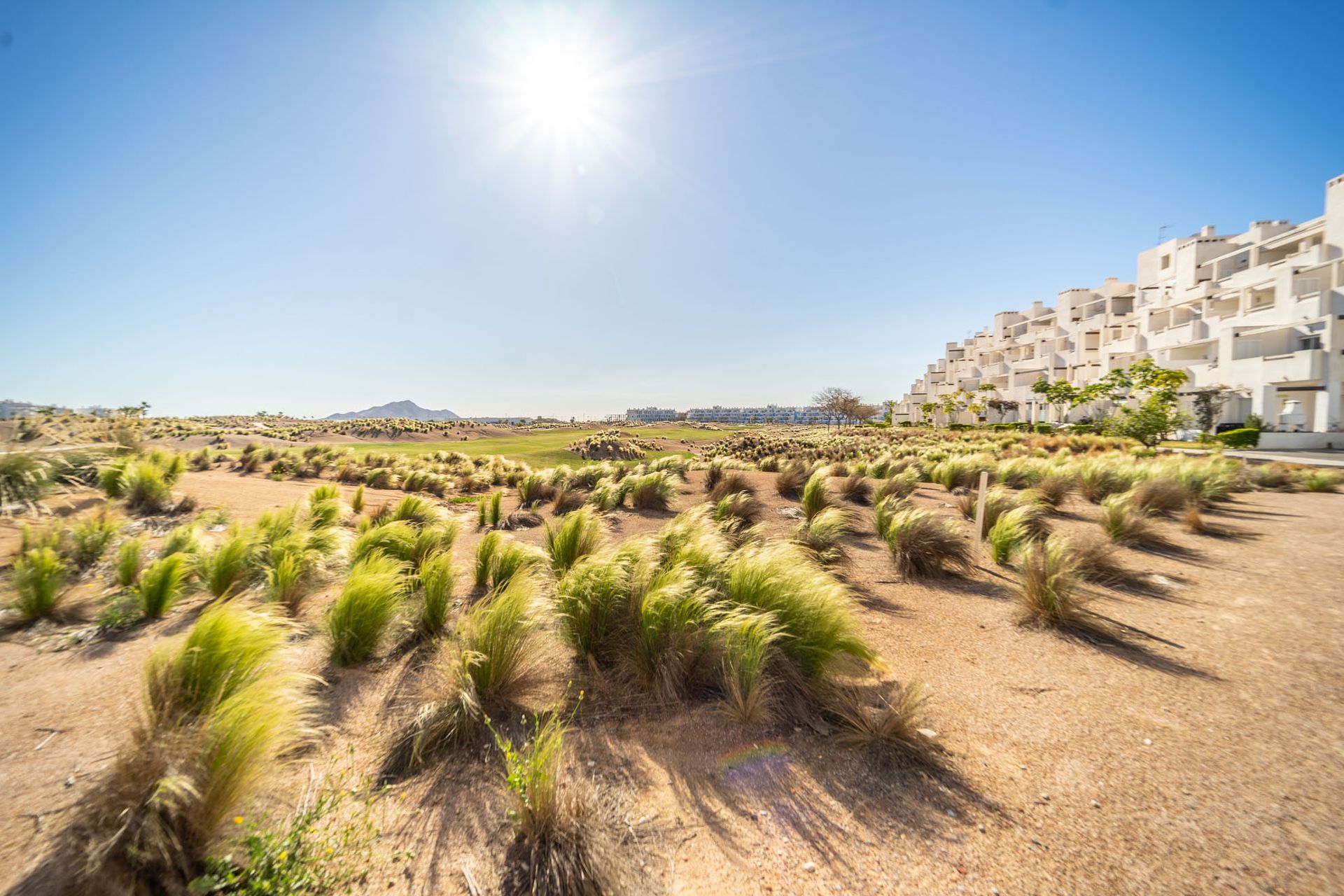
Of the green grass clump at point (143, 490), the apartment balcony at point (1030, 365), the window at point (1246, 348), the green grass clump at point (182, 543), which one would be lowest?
the green grass clump at point (182, 543)

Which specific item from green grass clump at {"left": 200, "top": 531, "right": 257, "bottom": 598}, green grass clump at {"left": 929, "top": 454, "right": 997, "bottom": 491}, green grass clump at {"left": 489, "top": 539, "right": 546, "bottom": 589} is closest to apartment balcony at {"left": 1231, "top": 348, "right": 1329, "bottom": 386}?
green grass clump at {"left": 929, "top": 454, "right": 997, "bottom": 491}

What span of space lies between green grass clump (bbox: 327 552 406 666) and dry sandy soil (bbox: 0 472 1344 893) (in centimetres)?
17

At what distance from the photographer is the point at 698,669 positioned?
3354 mm

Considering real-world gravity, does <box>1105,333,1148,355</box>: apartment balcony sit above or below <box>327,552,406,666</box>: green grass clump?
above

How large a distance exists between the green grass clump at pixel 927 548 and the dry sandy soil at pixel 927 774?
5.62ft

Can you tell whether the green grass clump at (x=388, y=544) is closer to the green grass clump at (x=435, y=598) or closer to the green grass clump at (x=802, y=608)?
the green grass clump at (x=435, y=598)

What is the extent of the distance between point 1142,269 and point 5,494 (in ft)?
269

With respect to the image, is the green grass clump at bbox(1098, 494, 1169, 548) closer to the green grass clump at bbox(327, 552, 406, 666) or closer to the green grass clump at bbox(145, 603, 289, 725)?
the green grass clump at bbox(327, 552, 406, 666)

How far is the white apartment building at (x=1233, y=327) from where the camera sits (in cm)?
2988

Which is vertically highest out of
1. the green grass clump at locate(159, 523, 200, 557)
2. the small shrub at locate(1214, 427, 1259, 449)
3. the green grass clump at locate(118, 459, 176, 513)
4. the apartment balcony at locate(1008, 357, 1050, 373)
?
the apartment balcony at locate(1008, 357, 1050, 373)

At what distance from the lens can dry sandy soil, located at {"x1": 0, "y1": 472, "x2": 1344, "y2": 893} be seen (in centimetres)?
194

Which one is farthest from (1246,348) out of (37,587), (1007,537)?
(37,587)

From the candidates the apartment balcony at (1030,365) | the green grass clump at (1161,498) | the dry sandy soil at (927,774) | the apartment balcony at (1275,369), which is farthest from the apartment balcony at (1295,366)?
the dry sandy soil at (927,774)

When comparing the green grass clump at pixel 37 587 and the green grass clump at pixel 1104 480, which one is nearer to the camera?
the green grass clump at pixel 37 587
